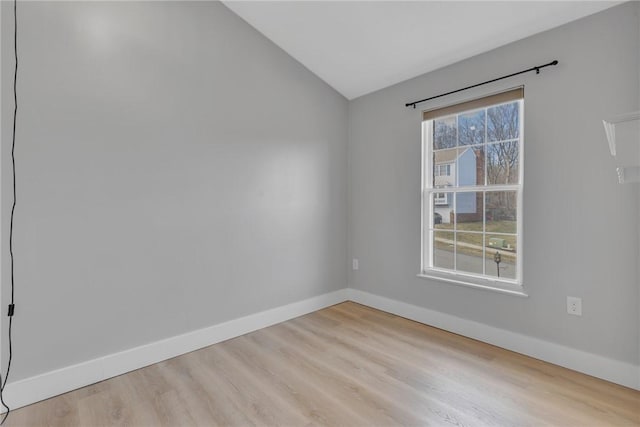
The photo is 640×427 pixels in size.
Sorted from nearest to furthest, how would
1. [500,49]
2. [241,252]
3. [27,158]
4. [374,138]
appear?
[27,158]
[500,49]
[241,252]
[374,138]

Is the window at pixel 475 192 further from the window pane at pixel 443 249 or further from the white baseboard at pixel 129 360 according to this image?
the white baseboard at pixel 129 360

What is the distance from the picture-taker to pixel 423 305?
290cm

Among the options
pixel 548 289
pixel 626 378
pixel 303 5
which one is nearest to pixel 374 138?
pixel 303 5

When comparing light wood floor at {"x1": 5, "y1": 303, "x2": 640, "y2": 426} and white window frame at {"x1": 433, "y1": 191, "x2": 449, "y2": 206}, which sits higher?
white window frame at {"x1": 433, "y1": 191, "x2": 449, "y2": 206}

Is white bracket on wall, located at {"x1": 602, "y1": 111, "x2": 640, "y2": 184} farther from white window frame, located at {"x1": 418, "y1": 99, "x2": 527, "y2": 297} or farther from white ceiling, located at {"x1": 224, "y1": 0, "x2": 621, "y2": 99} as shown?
white ceiling, located at {"x1": 224, "y1": 0, "x2": 621, "y2": 99}

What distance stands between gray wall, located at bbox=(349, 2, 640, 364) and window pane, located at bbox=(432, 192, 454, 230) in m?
0.56

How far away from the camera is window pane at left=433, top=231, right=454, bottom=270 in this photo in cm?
282

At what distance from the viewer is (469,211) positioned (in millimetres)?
2682

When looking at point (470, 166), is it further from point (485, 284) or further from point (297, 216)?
point (297, 216)

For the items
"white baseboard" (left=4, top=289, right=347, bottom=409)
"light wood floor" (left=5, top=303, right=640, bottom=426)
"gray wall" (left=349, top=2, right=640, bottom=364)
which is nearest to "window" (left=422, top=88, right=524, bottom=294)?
"gray wall" (left=349, top=2, right=640, bottom=364)

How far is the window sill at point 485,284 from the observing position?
232 cm

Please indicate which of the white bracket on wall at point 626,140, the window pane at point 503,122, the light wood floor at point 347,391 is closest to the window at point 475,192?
the window pane at point 503,122

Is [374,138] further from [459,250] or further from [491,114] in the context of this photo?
[459,250]

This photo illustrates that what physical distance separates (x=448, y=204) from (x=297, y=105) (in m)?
1.76
